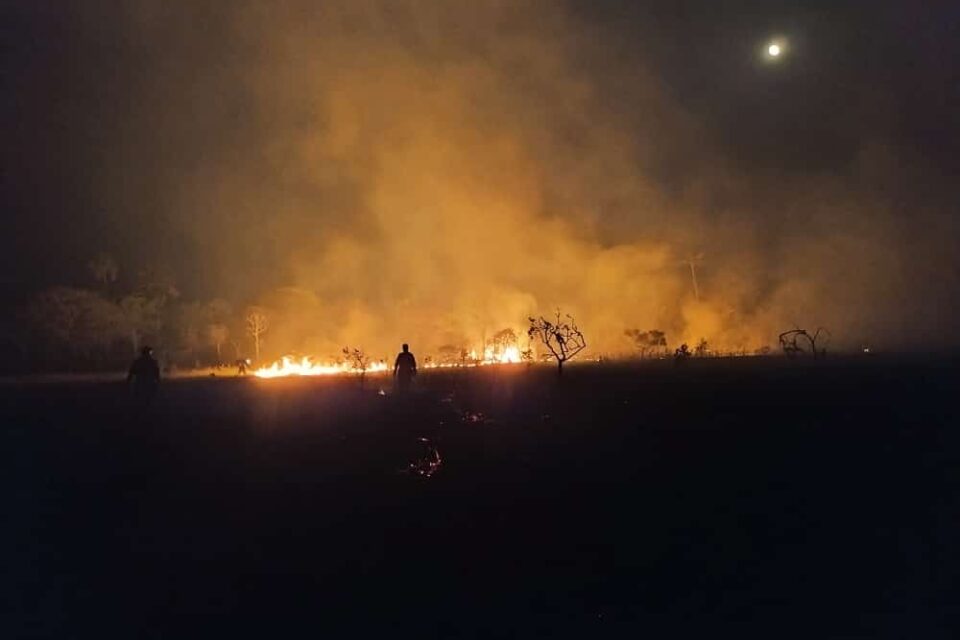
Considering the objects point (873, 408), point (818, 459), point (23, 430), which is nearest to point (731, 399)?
point (873, 408)

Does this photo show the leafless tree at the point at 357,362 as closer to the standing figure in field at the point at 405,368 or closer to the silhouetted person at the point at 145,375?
the standing figure in field at the point at 405,368

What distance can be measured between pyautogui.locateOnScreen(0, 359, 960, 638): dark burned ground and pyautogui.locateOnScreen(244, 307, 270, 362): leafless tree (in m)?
57.6

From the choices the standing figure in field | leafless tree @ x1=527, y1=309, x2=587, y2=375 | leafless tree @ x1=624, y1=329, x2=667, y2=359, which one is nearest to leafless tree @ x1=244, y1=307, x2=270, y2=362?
leafless tree @ x1=527, y1=309, x2=587, y2=375

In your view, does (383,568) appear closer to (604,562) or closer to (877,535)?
(604,562)

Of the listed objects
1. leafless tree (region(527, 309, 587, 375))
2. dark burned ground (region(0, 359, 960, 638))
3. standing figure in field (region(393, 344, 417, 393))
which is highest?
leafless tree (region(527, 309, 587, 375))

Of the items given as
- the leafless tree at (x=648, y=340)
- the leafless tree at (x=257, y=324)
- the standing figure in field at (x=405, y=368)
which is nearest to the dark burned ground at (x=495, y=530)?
the standing figure in field at (x=405, y=368)

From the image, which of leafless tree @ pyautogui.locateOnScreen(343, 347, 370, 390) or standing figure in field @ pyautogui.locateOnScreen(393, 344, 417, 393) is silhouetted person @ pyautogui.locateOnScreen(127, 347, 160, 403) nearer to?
standing figure in field @ pyautogui.locateOnScreen(393, 344, 417, 393)

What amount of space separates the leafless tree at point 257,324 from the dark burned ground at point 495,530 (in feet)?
189

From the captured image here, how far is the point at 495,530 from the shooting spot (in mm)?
7320

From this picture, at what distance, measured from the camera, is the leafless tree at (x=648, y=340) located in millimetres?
78000

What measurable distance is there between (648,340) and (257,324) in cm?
5014

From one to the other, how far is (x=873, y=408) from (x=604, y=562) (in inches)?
533

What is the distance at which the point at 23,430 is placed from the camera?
15.2m

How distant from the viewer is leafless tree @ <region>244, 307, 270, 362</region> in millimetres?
69688
